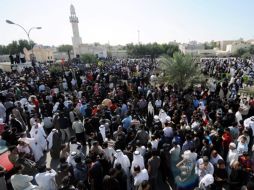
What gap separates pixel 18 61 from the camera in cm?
2844

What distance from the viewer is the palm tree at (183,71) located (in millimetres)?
15141

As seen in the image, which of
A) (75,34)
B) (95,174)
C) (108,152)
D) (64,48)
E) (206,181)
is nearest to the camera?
(206,181)

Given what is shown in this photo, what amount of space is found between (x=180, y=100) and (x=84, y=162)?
6.24 m

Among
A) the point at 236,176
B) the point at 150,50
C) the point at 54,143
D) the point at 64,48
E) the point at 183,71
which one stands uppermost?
the point at 64,48

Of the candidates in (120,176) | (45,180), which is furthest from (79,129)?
(120,176)

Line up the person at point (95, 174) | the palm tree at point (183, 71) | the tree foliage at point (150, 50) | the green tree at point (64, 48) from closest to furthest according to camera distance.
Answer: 1. the person at point (95, 174)
2. the palm tree at point (183, 71)
3. the tree foliage at point (150, 50)
4. the green tree at point (64, 48)

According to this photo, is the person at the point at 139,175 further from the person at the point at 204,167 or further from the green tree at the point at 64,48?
Result: the green tree at the point at 64,48

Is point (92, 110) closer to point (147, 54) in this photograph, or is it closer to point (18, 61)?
point (18, 61)

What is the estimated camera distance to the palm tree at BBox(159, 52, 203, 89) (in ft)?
49.7

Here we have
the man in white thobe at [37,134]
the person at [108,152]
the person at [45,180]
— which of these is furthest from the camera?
the man in white thobe at [37,134]

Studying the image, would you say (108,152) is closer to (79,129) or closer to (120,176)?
(120,176)

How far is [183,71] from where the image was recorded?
597 inches

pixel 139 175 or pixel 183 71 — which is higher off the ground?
pixel 183 71

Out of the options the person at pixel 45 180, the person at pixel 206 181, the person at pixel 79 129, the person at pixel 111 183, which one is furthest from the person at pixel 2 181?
the person at pixel 206 181
